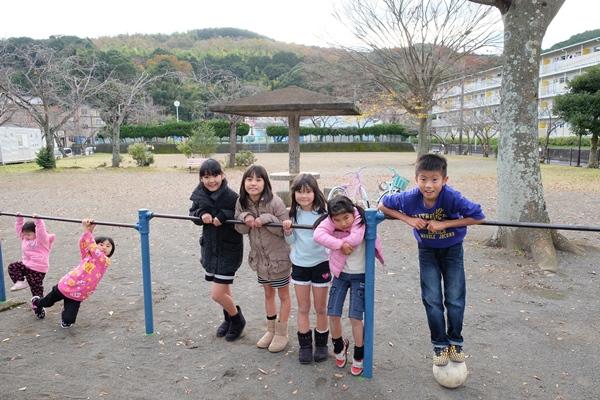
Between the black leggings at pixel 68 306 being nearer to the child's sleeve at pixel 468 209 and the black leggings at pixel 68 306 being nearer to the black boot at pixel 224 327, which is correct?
the black boot at pixel 224 327

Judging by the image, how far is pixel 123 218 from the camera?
9234mm

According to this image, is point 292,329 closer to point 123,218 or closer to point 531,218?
point 531,218

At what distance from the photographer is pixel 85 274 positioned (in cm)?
365

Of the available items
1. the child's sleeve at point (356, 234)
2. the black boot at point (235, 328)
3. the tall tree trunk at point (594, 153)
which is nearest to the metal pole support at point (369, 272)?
the child's sleeve at point (356, 234)

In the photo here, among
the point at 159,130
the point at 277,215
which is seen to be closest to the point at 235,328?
the point at 277,215

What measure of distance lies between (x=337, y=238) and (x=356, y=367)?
33.9 inches

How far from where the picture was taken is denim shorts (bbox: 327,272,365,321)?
2891mm

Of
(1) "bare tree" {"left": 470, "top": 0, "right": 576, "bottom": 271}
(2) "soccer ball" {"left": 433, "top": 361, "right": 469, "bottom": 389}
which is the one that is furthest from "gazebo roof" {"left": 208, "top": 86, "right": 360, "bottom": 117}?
(2) "soccer ball" {"left": 433, "top": 361, "right": 469, "bottom": 389}

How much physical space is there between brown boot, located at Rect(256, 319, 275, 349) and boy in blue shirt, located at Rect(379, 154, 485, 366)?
1.18m

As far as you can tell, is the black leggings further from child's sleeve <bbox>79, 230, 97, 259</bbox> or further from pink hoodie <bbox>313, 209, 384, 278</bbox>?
pink hoodie <bbox>313, 209, 384, 278</bbox>

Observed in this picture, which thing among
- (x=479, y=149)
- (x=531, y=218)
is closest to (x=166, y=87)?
(x=479, y=149)

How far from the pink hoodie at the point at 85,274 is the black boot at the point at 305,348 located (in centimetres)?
183

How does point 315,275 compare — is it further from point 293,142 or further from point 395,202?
point 293,142

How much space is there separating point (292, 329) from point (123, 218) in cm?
663
